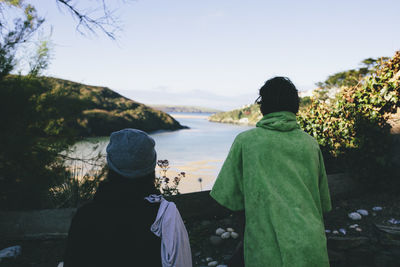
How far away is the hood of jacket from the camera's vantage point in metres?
1.65

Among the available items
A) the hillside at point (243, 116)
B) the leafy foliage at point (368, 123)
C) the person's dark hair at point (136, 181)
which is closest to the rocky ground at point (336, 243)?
the leafy foliage at point (368, 123)

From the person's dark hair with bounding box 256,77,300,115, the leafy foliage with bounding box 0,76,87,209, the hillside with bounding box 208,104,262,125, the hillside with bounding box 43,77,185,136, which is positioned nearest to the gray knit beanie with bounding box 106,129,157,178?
the person's dark hair with bounding box 256,77,300,115

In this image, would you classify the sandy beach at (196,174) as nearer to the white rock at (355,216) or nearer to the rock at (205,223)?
the rock at (205,223)

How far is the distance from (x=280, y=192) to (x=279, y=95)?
0.59 meters

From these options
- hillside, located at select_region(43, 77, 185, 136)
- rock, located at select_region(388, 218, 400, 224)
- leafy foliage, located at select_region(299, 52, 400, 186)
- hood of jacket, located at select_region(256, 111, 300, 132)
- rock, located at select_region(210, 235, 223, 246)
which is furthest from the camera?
hillside, located at select_region(43, 77, 185, 136)

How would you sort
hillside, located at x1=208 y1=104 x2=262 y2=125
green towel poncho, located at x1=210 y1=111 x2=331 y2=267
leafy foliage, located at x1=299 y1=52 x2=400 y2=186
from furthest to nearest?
hillside, located at x1=208 y1=104 x2=262 y2=125 < leafy foliage, located at x1=299 y1=52 x2=400 y2=186 < green towel poncho, located at x1=210 y1=111 x2=331 y2=267

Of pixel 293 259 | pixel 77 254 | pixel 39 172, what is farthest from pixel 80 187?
pixel 293 259

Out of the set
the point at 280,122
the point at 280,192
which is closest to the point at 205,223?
the point at 280,192

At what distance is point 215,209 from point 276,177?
7.40 feet

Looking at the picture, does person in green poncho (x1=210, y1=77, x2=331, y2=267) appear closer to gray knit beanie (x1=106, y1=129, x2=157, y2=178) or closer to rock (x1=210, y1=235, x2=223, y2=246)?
gray knit beanie (x1=106, y1=129, x2=157, y2=178)

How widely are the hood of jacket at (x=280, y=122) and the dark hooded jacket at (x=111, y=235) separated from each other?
89 cm

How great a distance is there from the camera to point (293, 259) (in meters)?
1.49

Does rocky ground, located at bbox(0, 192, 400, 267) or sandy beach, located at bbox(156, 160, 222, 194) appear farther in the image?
sandy beach, located at bbox(156, 160, 222, 194)

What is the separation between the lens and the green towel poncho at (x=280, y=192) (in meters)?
1.52
